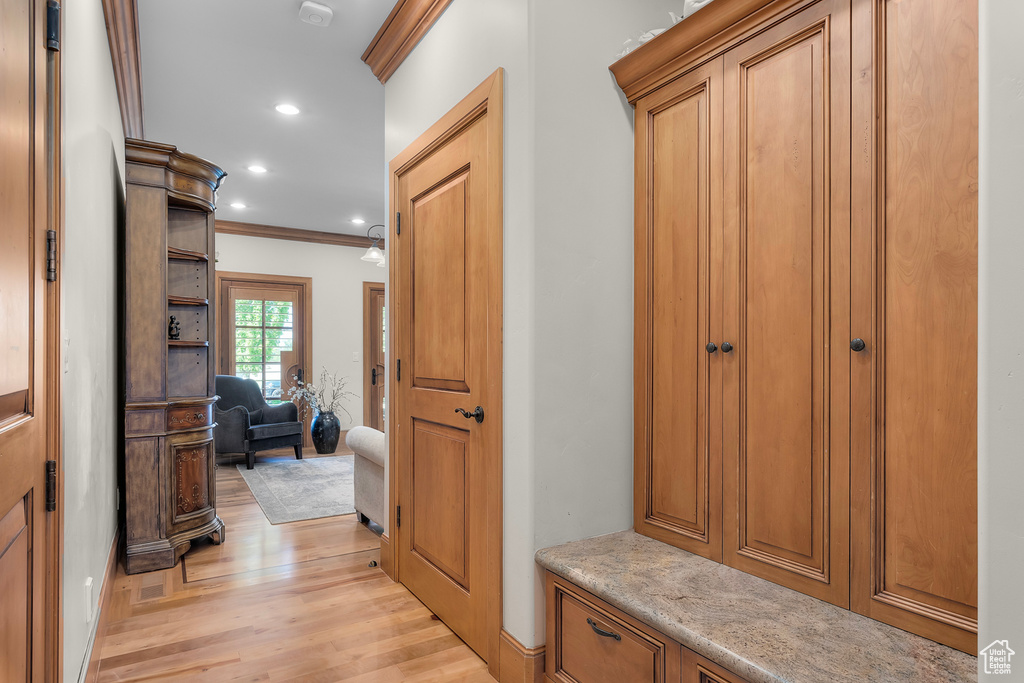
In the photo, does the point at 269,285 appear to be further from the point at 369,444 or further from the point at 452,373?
the point at 452,373

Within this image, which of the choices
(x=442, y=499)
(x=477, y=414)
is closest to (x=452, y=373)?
(x=477, y=414)

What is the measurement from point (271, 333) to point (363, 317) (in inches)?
45.2

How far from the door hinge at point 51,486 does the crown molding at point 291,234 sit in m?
6.11

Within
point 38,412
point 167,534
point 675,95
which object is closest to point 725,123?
point 675,95

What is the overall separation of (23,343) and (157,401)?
90.9 inches

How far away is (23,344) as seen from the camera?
1.08 metres

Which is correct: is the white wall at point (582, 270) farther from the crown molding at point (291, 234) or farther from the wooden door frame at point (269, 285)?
the wooden door frame at point (269, 285)

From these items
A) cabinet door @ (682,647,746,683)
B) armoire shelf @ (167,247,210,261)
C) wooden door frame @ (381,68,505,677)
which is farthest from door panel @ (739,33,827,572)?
armoire shelf @ (167,247,210,261)

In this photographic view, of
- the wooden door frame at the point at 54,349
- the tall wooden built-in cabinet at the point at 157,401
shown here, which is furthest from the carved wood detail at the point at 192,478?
the wooden door frame at the point at 54,349

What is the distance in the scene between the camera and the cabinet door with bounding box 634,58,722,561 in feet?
6.05

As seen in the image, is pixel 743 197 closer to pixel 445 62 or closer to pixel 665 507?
pixel 665 507

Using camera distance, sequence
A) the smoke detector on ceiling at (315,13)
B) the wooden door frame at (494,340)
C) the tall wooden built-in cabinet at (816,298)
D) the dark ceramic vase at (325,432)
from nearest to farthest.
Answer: the tall wooden built-in cabinet at (816,298), the wooden door frame at (494,340), the smoke detector on ceiling at (315,13), the dark ceramic vase at (325,432)

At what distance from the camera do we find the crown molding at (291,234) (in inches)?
268

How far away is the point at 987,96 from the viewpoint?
3.07 feet
